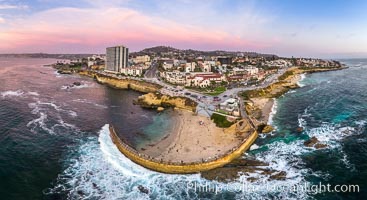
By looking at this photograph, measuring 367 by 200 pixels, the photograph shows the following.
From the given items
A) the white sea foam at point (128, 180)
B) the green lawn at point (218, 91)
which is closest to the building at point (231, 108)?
the white sea foam at point (128, 180)

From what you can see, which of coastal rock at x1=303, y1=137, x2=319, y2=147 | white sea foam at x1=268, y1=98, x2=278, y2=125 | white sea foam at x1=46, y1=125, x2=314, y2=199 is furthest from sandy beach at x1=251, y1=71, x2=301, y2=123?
white sea foam at x1=46, y1=125, x2=314, y2=199

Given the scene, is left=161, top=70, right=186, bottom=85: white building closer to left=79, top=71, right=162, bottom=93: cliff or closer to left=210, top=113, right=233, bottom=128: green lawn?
left=79, top=71, right=162, bottom=93: cliff

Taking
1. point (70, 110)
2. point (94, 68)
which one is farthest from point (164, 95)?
point (94, 68)

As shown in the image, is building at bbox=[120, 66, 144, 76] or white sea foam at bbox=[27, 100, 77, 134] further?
building at bbox=[120, 66, 144, 76]

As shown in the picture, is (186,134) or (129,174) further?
(186,134)

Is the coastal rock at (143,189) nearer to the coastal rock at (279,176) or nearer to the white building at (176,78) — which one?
the coastal rock at (279,176)

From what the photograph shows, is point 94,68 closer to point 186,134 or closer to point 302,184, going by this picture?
point 186,134
